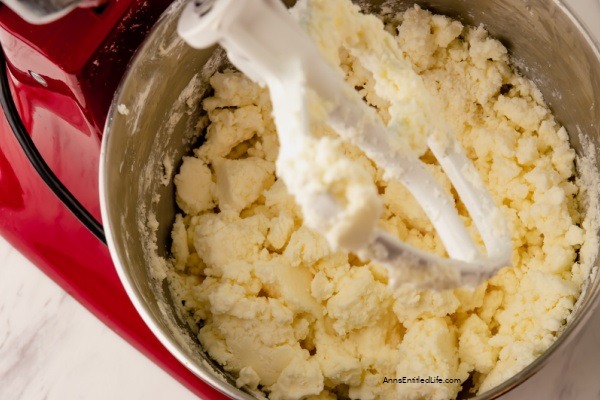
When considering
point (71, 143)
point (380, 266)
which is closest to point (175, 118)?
point (71, 143)

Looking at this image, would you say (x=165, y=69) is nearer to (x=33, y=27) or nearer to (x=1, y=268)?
(x=33, y=27)

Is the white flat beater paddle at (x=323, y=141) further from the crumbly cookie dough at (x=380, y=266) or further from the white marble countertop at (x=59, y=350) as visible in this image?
the white marble countertop at (x=59, y=350)

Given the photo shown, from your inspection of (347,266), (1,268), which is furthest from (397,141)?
(1,268)

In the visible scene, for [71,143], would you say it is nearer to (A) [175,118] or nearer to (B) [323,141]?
(A) [175,118]

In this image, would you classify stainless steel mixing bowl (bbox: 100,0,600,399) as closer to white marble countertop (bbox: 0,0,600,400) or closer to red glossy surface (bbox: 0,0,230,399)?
red glossy surface (bbox: 0,0,230,399)

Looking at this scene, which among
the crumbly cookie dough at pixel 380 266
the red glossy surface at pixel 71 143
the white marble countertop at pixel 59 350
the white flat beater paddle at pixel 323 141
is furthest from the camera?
the white marble countertop at pixel 59 350

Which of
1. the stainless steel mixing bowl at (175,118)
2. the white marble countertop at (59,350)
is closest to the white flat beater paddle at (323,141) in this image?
the stainless steel mixing bowl at (175,118)

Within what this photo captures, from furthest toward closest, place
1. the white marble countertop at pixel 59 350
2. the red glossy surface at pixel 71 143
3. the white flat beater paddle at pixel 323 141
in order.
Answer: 1. the white marble countertop at pixel 59 350
2. the red glossy surface at pixel 71 143
3. the white flat beater paddle at pixel 323 141
